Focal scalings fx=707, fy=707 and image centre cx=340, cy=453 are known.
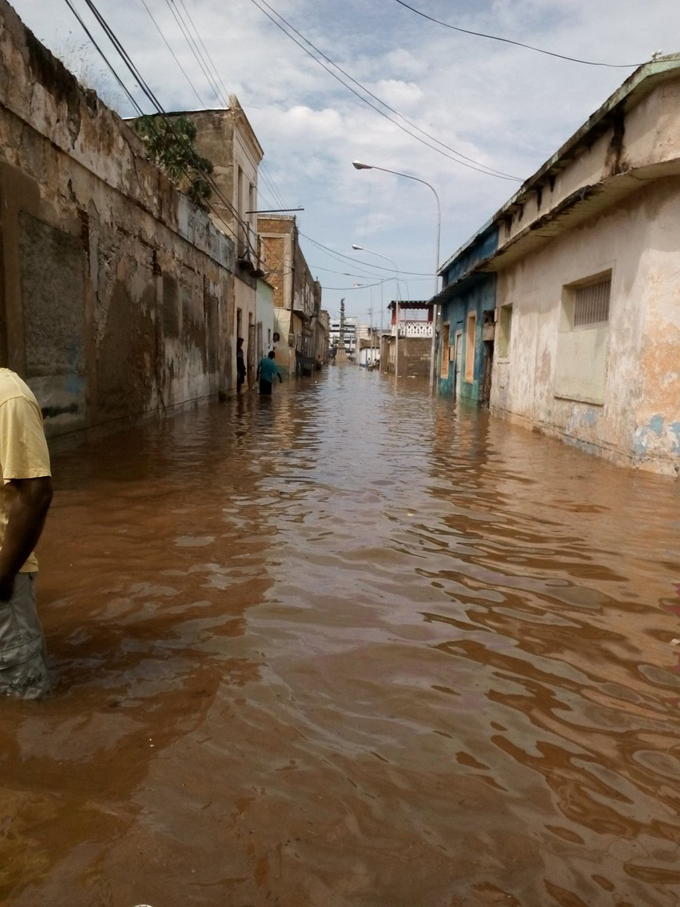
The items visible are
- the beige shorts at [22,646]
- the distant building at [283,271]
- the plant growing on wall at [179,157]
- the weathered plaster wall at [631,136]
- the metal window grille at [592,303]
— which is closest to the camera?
the beige shorts at [22,646]

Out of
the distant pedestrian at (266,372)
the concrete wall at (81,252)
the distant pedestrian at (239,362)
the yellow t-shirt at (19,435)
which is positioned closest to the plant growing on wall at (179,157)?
the distant pedestrian at (239,362)

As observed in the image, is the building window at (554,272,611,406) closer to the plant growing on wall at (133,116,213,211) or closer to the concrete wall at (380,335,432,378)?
the plant growing on wall at (133,116,213,211)

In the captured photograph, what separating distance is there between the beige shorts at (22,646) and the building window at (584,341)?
8569 millimetres

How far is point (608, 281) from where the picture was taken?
33.1 feet

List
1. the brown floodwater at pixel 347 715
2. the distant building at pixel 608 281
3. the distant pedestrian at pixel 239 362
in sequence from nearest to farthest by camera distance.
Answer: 1. the brown floodwater at pixel 347 715
2. the distant building at pixel 608 281
3. the distant pedestrian at pixel 239 362

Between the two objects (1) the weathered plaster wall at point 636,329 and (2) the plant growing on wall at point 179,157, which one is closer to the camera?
(1) the weathered plaster wall at point 636,329

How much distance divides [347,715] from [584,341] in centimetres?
915

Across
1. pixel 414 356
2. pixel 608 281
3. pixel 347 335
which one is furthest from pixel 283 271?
pixel 347 335

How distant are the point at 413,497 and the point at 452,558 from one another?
1.98 meters

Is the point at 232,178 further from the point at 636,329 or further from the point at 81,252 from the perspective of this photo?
the point at 636,329

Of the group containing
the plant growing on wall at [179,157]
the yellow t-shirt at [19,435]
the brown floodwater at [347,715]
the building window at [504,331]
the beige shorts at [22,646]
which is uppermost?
the plant growing on wall at [179,157]

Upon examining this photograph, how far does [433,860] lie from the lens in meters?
1.93

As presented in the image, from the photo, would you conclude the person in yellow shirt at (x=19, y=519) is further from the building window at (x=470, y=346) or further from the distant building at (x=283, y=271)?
the distant building at (x=283, y=271)

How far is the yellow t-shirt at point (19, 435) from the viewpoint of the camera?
88.4 inches
